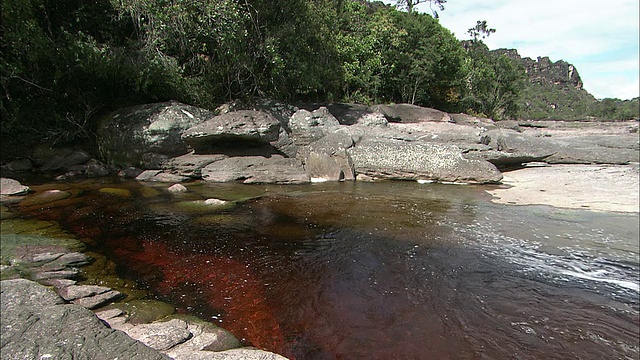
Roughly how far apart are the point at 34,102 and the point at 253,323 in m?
14.3

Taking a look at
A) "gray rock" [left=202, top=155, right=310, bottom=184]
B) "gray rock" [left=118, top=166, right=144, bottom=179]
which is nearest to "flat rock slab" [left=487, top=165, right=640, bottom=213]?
"gray rock" [left=202, top=155, right=310, bottom=184]

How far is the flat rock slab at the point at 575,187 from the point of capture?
8172 millimetres

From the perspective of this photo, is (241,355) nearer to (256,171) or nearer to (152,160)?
(256,171)

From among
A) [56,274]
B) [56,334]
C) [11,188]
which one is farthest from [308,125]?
[56,334]

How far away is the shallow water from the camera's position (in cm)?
329

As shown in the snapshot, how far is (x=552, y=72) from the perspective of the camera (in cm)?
10519

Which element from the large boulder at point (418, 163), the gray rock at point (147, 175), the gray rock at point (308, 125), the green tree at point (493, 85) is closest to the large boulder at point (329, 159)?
the large boulder at point (418, 163)

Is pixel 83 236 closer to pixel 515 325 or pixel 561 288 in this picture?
pixel 515 325

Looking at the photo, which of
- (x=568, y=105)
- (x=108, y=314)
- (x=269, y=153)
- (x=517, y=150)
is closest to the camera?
(x=108, y=314)

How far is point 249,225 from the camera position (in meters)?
6.62

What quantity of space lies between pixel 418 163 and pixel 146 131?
A: 894 cm

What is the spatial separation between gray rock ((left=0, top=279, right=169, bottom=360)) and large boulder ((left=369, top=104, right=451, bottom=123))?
18.7 meters

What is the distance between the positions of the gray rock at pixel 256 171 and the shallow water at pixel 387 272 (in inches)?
113

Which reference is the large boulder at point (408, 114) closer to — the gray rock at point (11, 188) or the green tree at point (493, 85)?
the green tree at point (493, 85)
